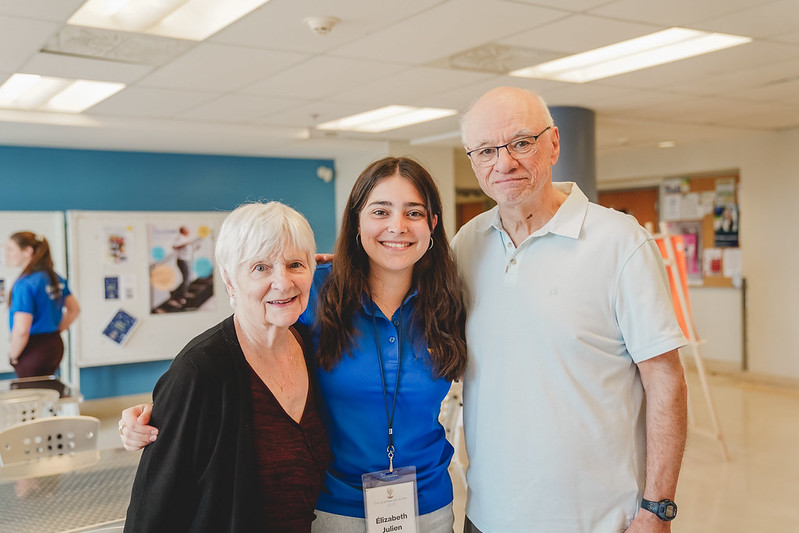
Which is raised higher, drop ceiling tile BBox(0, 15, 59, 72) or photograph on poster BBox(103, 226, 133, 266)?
drop ceiling tile BBox(0, 15, 59, 72)

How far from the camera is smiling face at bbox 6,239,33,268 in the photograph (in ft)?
18.1

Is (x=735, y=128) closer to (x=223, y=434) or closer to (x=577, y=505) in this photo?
(x=577, y=505)

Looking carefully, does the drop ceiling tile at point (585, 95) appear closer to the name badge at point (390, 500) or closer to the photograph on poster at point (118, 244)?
the name badge at point (390, 500)

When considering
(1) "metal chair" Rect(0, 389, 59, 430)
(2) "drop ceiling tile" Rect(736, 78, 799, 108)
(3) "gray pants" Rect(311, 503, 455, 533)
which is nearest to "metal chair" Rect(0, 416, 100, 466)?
(1) "metal chair" Rect(0, 389, 59, 430)

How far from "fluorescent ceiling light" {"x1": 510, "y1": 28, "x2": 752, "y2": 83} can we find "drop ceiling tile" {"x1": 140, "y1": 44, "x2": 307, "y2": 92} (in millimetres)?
1568

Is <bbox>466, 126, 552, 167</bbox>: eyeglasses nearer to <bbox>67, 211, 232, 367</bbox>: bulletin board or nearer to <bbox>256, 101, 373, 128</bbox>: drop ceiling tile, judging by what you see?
<bbox>256, 101, 373, 128</bbox>: drop ceiling tile

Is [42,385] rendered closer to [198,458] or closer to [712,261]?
[198,458]

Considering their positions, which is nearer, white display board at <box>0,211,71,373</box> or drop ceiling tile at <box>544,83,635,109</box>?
drop ceiling tile at <box>544,83,635,109</box>

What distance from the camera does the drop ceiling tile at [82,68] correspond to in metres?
3.95

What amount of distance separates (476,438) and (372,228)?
2.06ft

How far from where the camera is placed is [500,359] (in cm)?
178

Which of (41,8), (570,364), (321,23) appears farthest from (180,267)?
(570,364)

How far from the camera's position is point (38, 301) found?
17.3 feet

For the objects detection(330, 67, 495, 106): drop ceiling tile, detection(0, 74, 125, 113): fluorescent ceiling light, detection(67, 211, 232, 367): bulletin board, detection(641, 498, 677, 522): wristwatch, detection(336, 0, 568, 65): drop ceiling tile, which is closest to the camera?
detection(641, 498, 677, 522): wristwatch
